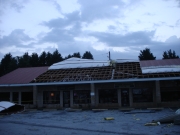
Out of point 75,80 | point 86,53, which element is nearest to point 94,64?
point 75,80

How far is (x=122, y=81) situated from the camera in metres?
A: 22.3

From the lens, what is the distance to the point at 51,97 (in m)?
26.2

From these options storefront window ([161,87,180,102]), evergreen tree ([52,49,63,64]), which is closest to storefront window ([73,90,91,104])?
storefront window ([161,87,180,102])

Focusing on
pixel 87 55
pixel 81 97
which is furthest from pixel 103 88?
pixel 87 55

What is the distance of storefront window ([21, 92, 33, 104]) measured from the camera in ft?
88.1

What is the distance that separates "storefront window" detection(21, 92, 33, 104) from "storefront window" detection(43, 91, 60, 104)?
202cm

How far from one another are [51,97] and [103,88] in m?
7.28

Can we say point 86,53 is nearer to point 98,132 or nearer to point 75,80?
point 75,80

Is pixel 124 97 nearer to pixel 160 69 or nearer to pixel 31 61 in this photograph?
pixel 160 69

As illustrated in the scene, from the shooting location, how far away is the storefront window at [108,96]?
24.1 m

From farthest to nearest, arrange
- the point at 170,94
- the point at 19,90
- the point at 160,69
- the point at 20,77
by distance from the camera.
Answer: the point at 20,77 → the point at 19,90 → the point at 160,69 → the point at 170,94

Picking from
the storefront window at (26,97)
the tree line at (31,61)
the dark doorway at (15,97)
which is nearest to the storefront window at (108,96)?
the storefront window at (26,97)

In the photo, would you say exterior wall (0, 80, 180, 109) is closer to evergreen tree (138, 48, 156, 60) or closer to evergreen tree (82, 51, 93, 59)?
evergreen tree (138, 48, 156, 60)

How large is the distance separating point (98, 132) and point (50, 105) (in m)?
16.3
